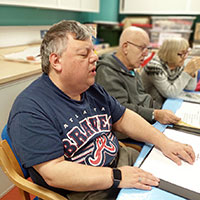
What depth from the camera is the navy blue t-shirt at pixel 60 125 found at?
66cm

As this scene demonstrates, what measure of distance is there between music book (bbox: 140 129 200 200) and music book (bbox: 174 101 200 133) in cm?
15

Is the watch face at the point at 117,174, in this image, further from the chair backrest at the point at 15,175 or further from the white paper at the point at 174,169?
the chair backrest at the point at 15,175

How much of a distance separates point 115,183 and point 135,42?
1.10 metres

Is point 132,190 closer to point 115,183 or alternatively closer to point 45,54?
point 115,183

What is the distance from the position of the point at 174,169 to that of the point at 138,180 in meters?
0.17

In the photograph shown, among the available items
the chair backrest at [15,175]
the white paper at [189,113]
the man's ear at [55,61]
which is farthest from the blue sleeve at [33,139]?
the white paper at [189,113]

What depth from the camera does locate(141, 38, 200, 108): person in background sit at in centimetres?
158

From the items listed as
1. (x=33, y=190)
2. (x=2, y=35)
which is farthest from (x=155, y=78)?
(x=2, y=35)

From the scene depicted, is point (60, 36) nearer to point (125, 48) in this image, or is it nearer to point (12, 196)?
point (125, 48)

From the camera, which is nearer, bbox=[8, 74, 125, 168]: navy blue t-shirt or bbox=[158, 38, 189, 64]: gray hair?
bbox=[8, 74, 125, 168]: navy blue t-shirt

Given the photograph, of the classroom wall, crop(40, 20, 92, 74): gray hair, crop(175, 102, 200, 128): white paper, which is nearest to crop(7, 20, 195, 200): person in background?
crop(40, 20, 92, 74): gray hair

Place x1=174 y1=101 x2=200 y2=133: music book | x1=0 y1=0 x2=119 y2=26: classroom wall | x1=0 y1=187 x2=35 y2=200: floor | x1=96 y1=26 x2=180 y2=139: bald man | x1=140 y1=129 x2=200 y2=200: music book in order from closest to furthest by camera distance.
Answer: x1=140 y1=129 x2=200 y2=200: music book, x1=174 y1=101 x2=200 y2=133: music book, x1=96 y1=26 x2=180 y2=139: bald man, x1=0 y1=187 x2=35 y2=200: floor, x1=0 y1=0 x2=119 y2=26: classroom wall

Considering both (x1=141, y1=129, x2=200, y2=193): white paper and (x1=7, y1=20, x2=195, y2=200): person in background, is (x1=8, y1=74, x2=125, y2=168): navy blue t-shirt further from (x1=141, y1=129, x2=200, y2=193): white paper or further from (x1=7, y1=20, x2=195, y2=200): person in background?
(x1=141, y1=129, x2=200, y2=193): white paper

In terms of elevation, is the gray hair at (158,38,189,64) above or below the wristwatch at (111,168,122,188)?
above
